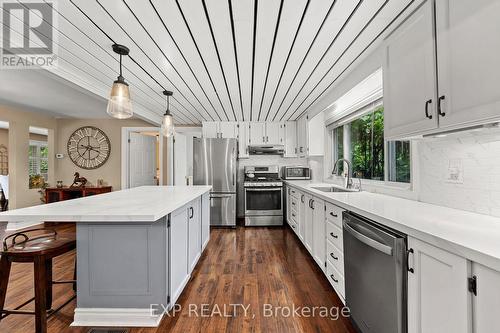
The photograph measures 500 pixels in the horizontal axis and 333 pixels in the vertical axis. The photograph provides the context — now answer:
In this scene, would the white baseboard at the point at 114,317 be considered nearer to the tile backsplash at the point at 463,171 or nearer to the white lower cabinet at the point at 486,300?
the white lower cabinet at the point at 486,300

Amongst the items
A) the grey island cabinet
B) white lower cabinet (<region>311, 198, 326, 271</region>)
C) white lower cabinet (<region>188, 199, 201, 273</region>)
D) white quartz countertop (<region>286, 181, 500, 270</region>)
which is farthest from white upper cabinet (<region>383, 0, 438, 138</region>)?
white lower cabinet (<region>188, 199, 201, 273</region>)

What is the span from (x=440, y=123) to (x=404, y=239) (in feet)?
2.08

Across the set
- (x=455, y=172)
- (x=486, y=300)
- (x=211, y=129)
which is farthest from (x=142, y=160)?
(x=486, y=300)

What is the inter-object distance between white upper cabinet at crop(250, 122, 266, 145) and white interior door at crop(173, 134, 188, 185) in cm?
143

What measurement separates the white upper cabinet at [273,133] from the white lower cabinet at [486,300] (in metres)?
4.19

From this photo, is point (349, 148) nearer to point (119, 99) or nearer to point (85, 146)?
point (119, 99)

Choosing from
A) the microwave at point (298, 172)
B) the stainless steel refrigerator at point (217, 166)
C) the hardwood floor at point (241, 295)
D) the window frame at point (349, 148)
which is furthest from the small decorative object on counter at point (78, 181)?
the window frame at point (349, 148)

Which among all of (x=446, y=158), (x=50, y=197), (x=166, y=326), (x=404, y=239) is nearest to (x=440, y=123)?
(x=446, y=158)

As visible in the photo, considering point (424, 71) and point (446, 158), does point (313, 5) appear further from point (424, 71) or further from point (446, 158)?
point (446, 158)

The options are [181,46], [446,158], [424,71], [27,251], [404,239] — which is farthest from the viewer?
[181,46]

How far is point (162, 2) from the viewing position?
143 cm

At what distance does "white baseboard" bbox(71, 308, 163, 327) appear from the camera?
5.26 ft

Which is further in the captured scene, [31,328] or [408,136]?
[31,328]

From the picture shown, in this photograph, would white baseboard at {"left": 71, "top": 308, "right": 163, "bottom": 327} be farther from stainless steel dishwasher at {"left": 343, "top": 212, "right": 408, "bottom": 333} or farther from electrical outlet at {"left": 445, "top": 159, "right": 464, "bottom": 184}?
electrical outlet at {"left": 445, "top": 159, "right": 464, "bottom": 184}
